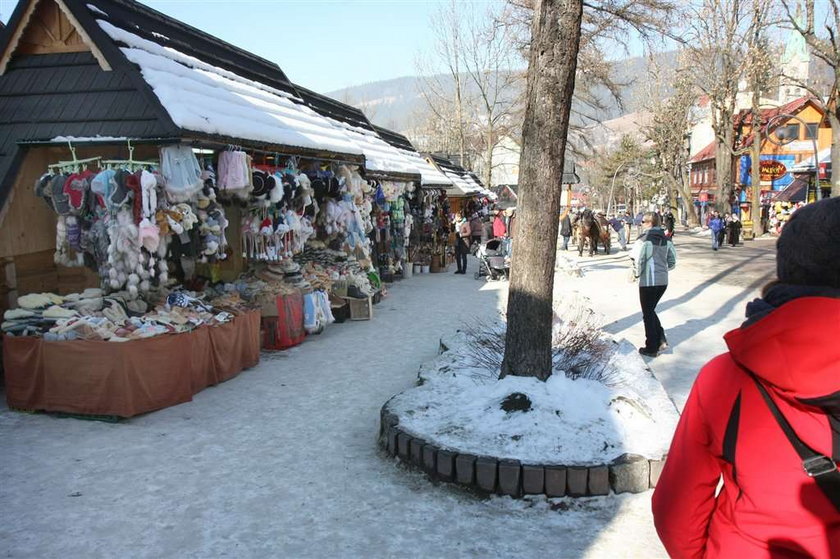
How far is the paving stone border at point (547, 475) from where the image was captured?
434cm

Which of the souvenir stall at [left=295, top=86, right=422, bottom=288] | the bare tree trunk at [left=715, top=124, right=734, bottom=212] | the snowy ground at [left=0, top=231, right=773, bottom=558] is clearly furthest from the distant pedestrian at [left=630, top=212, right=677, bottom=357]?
the bare tree trunk at [left=715, top=124, right=734, bottom=212]

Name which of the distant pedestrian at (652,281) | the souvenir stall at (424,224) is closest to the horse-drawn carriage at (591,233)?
the souvenir stall at (424,224)

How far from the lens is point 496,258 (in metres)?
17.1

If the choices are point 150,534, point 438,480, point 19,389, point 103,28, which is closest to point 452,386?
point 438,480

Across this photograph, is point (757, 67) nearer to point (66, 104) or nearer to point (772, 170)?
point (772, 170)

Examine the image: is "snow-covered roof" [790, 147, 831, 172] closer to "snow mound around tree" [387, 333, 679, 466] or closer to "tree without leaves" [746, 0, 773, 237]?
"tree without leaves" [746, 0, 773, 237]

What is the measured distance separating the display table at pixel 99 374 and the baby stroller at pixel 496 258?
36.9 ft

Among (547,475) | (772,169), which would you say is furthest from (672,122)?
(547,475)

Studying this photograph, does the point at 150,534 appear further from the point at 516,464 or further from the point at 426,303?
the point at 426,303

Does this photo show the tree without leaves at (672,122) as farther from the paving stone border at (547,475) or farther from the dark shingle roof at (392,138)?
the paving stone border at (547,475)

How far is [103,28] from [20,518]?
5.47m

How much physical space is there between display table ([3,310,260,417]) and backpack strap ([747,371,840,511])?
5.86m

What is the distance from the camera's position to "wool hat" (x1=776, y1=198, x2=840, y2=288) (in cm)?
175

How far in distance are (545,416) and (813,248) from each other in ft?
11.2
